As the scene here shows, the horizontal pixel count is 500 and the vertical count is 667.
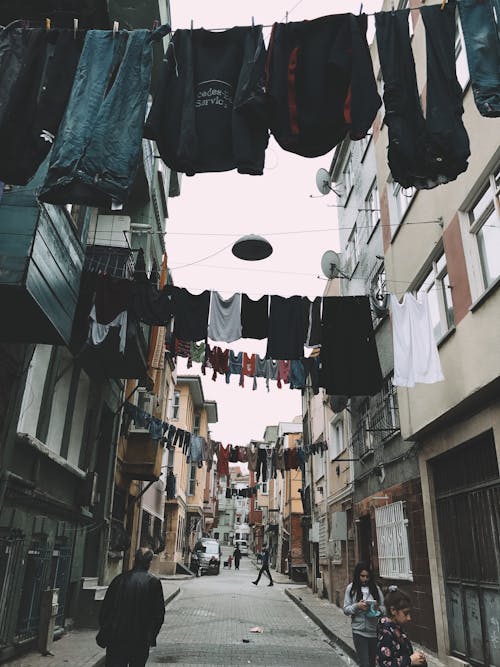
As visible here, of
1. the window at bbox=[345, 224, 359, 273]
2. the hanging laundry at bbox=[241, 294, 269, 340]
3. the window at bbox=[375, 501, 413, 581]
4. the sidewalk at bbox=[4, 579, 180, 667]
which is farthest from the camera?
the window at bbox=[345, 224, 359, 273]

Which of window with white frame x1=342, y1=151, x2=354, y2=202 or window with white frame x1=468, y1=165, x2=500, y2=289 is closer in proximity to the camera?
window with white frame x1=468, y1=165, x2=500, y2=289

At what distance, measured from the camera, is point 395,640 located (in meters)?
4.54

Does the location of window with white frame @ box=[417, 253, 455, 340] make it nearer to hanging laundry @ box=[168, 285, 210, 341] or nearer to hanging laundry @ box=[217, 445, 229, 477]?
hanging laundry @ box=[168, 285, 210, 341]

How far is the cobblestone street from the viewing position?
31.1 feet

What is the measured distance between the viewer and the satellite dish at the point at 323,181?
20.2 meters

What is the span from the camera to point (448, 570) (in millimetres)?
9531

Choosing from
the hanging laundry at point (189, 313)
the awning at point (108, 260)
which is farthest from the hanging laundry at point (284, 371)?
the awning at point (108, 260)

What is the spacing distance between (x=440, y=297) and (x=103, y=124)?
287 inches

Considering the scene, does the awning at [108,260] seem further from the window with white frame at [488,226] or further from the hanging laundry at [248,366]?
the window with white frame at [488,226]

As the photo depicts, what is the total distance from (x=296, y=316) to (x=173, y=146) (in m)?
5.31

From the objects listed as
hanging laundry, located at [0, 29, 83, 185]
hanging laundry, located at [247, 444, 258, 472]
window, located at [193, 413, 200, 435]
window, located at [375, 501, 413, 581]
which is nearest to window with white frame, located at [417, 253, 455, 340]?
window, located at [375, 501, 413, 581]

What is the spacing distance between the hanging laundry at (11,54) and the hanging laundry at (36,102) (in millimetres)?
57

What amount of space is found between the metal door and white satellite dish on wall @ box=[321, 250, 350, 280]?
31.2 ft

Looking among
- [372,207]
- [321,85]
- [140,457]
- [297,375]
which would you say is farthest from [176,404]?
[321,85]
